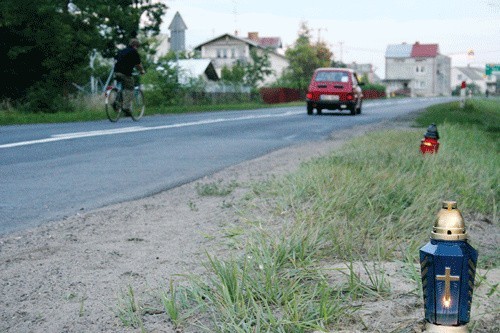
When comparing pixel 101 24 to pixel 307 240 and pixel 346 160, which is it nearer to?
pixel 346 160

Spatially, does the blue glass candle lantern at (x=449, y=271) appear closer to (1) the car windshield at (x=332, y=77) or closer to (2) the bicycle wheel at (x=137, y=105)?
(2) the bicycle wheel at (x=137, y=105)

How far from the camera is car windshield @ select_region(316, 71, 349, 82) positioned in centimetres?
2436

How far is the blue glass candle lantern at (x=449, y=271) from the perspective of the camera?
200 centimetres

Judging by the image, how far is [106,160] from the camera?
27.5 ft

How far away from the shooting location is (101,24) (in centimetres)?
3111

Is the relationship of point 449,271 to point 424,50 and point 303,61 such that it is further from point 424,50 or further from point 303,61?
point 424,50

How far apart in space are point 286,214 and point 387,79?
477ft

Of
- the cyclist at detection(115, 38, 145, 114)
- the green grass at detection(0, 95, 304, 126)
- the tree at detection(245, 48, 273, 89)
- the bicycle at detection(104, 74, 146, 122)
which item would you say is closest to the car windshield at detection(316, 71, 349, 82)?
the green grass at detection(0, 95, 304, 126)

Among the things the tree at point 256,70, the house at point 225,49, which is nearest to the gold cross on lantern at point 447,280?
the tree at point 256,70

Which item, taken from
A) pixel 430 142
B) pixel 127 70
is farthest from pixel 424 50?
pixel 430 142

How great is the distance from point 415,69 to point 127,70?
448 feet

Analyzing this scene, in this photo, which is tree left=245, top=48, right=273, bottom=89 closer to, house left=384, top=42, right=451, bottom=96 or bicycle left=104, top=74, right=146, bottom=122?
bicycle left=104, top=74, right=146, bottom=122

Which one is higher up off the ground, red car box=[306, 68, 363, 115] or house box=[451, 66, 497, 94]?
red car box=[306, 68, 363, 115]

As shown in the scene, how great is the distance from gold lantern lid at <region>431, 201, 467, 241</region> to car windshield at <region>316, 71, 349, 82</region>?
22.5m
